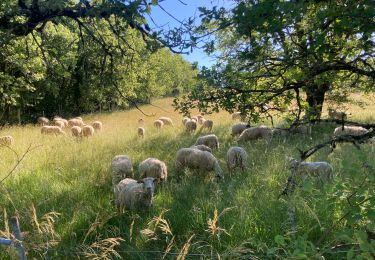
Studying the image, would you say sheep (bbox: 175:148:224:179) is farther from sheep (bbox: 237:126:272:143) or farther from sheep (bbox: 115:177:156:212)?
sheep (bbox: 237:126:272:143)

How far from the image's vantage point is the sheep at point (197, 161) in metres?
8.34

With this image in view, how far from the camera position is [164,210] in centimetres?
369

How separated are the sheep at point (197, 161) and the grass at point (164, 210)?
37 cm

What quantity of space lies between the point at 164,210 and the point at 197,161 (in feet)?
15.8

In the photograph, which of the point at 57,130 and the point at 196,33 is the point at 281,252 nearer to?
the point at 196,33

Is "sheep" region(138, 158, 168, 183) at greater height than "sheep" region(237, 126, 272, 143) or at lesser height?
lesser

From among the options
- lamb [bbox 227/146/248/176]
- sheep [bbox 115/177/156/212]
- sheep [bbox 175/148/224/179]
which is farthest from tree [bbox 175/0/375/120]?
lamb [bbox 227/146/248/176]

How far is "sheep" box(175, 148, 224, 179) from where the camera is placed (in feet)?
27.4

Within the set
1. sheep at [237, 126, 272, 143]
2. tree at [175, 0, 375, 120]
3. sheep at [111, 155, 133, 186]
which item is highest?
tree at [175, 0, 375, 120]

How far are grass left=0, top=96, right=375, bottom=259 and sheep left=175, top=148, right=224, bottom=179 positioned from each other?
37cm

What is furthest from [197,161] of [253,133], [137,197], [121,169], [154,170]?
[253,133]

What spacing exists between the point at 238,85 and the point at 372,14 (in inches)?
97.1

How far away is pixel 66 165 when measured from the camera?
8961 millimetres

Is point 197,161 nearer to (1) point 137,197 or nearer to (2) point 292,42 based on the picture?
(1) point 137,197
